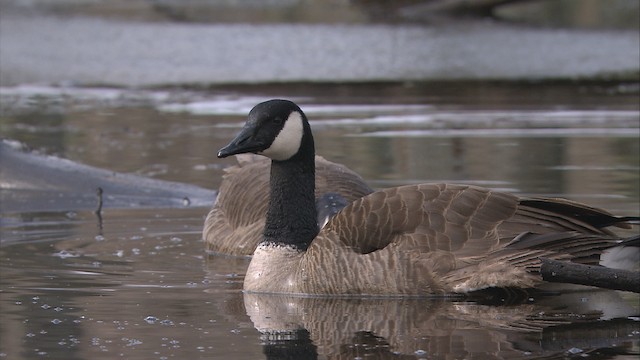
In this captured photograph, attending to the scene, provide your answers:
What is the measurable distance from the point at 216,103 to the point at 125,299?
1392cm

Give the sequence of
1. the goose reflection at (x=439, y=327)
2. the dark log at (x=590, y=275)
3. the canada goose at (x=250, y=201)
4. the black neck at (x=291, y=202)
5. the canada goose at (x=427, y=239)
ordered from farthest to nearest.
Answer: the canada goose at (x=250, y=201), the black neck at (x=291, y=202), the canada goose at (x=427, y=239), the dark log at (x=590, y=275), the goose reflection at (x=439, y=327)

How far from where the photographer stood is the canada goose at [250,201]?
10672mm

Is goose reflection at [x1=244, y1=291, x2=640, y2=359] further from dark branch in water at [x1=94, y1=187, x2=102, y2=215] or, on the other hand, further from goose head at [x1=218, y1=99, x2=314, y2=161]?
dark branch in water at [x1=94, y1=187, x2=102, y2=215]

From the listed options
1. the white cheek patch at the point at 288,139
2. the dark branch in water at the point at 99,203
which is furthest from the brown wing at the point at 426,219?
the dark branch in water at the point at 99,203

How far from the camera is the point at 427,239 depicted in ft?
28.0

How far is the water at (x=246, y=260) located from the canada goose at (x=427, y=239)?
152 mm

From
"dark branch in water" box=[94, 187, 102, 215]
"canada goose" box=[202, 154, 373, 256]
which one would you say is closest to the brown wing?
"canada goose" box=[202, 154, 373, 256]

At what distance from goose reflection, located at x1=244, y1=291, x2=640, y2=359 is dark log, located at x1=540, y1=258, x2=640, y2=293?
219mm

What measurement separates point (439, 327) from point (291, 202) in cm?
176

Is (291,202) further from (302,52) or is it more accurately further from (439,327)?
(302,52)

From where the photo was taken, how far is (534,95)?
23.1 metres

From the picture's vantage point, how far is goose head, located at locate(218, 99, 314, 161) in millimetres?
8781

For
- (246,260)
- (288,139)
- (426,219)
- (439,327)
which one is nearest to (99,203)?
(246,260)

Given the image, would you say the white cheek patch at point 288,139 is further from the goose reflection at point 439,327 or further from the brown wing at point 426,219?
the goose reflection at point 439,327
